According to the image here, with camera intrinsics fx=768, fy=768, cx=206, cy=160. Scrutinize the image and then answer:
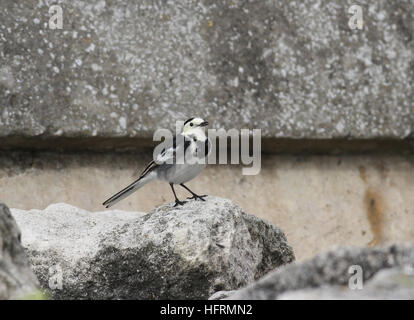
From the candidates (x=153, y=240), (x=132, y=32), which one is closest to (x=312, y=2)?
(x=132, y=32)

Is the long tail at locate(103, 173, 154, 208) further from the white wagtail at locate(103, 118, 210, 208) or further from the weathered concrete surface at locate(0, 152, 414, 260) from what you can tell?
the weathered concrete surface at locate(0, 152, 414, 260)

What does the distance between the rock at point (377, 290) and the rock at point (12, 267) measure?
646mm

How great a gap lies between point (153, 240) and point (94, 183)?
4.24 ft

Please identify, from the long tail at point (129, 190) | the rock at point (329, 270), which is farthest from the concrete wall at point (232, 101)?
the rock at point (329, 270)

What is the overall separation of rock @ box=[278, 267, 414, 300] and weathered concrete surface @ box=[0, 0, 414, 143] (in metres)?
2.73

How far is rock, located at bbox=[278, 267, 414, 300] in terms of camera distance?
1.67m

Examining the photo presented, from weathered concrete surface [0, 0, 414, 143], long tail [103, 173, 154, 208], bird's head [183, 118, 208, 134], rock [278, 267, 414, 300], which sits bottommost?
rock [278, 267, 414, 300]

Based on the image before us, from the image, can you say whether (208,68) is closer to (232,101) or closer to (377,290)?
(232,101)

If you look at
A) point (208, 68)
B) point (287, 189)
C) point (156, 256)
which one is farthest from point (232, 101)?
point (156, 256)

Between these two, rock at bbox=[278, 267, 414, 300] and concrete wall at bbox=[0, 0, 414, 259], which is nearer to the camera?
rock at bbox=[278, 267, 414, 300]

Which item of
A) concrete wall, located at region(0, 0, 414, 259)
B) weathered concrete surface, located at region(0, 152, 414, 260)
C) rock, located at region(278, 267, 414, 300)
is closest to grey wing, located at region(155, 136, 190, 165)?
concrete wall, located at region(0, 0, 414, 259)

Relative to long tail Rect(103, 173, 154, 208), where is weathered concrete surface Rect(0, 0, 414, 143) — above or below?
above

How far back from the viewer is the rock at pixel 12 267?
1.91 metres
